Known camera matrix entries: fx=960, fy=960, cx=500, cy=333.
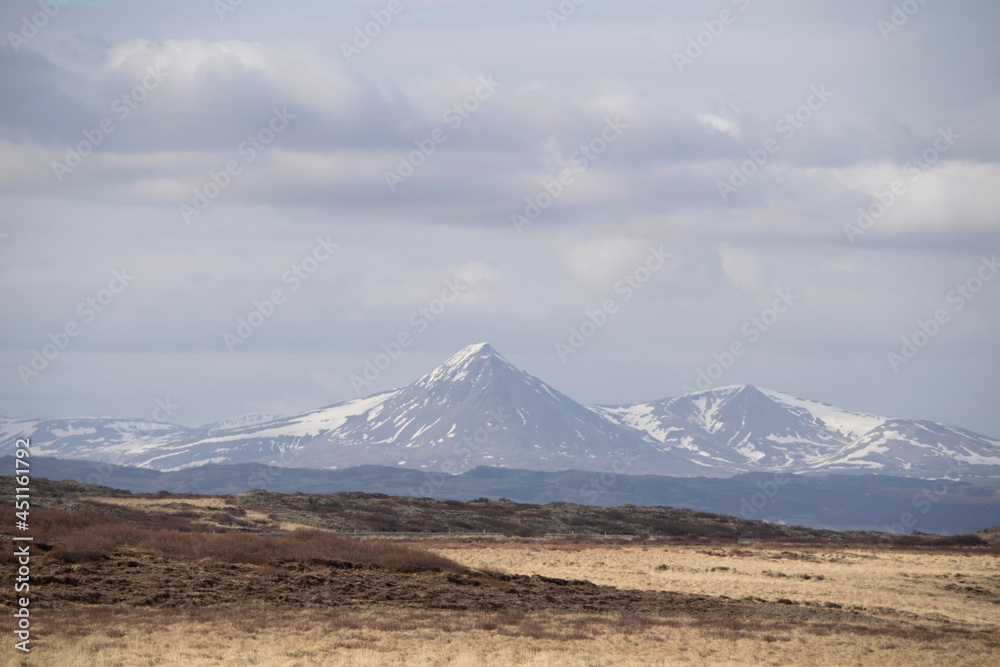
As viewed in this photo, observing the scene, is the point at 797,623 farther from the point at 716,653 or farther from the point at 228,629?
the point at 228,629

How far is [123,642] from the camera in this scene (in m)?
27.4

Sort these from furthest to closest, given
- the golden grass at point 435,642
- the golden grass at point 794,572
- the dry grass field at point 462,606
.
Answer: the golden grass at point 794,572 < the dry grass field at point 462,606 < the golden grass at point 435,642

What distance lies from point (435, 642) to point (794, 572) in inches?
1333

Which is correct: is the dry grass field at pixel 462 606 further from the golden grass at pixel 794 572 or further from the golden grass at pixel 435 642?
the golden grass at pixel 794 572

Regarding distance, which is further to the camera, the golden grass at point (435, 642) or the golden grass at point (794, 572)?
the golden grass at point (794, 572)

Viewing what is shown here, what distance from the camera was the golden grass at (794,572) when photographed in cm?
4606

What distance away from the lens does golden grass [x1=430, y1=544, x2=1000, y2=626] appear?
151 ft

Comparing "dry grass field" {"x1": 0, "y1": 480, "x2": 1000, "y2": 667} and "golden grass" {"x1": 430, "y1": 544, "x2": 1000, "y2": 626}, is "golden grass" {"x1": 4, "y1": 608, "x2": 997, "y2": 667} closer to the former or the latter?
"dry grass field" {"x1": 0, "y1": 480, "x2": 1000, "y2": 667}

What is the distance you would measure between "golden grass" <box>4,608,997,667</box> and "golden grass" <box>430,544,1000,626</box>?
11.6 metres

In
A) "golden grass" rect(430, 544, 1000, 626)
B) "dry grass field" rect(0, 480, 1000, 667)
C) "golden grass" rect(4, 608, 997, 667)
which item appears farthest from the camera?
"golden grass" rect(430, 544, 1000, 626)

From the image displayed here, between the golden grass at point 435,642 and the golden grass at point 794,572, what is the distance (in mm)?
11622

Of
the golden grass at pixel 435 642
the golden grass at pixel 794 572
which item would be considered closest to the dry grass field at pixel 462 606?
the golden grass at pixel 435 642

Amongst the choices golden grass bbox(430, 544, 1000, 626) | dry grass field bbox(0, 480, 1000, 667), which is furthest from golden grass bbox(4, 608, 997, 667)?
golden grass bbox(430, 544, 1000, 626)

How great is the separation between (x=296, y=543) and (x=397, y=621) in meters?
17.0
